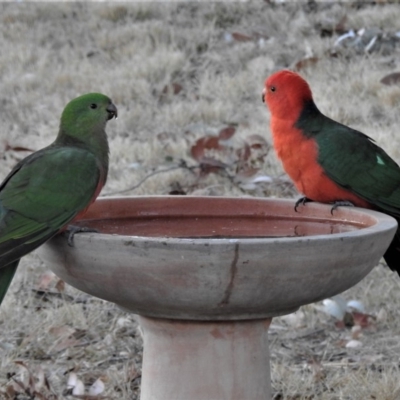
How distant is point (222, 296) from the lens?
2289 millimetres

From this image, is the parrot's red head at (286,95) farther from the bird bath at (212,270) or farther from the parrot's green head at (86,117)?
the parrot's green head at (86,117)

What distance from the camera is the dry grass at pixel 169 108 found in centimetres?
381

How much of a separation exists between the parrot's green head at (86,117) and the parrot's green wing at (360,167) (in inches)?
35.8

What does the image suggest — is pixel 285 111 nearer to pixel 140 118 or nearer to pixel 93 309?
pixel 93 309

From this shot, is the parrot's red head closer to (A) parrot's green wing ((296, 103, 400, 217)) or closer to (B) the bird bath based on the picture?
(A) parrot's green wing ((296, 103, 400, 217))

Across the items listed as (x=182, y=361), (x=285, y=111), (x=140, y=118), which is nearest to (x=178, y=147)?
(x=140, y=118)

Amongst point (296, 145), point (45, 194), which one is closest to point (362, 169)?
point (296, 145)

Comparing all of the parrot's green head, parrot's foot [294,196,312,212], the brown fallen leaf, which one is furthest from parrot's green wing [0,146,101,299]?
the brown fallen leaf

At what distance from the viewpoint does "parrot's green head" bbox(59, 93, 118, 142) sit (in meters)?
3.06

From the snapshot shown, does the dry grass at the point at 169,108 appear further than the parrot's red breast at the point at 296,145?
Yes

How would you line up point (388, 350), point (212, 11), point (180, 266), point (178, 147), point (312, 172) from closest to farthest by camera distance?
point (180, 266) < point (312, 172) < point (388, 350) < point (178, 147) < point (212, 11)

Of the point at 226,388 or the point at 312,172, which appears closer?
the point at 226,388

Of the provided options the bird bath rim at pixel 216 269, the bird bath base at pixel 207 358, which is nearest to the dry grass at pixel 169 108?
the bird bath base at pixel 207 358

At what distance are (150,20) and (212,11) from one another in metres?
0.73
